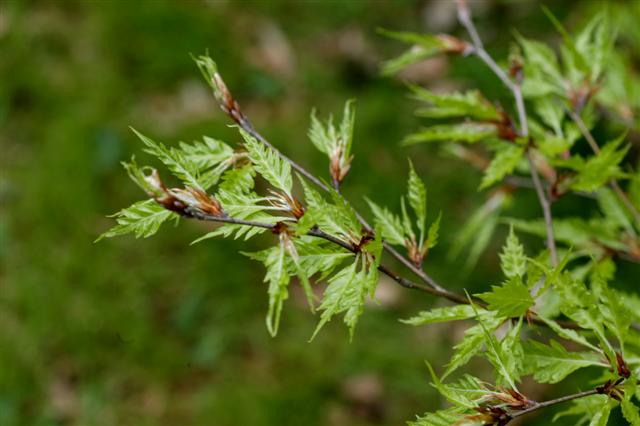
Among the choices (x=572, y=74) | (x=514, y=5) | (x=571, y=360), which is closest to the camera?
(x=571, y=360)

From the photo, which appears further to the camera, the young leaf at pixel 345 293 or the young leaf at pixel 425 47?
the young leaf at pixel 425 47

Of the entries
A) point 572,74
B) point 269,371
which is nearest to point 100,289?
point 269,371

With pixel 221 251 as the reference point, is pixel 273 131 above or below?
above

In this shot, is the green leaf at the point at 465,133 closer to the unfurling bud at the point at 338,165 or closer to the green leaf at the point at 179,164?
the unfurling bud at the point at 338,165

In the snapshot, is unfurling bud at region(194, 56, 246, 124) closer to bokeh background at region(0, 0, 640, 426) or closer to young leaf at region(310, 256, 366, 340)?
young leaf at region(310, 256, 366, 340)

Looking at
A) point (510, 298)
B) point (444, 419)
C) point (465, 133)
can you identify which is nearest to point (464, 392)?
point (444, 419)

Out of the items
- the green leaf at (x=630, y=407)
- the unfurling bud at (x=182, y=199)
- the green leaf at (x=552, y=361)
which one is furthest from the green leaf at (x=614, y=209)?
the unfurling bud at (x=182, y=199)

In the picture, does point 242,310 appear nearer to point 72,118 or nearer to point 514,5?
point 72,118

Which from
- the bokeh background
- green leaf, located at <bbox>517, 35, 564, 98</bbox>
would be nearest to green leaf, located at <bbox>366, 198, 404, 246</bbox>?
green leaf, located at <bbox>517, 35, 564, 98</bbox>
